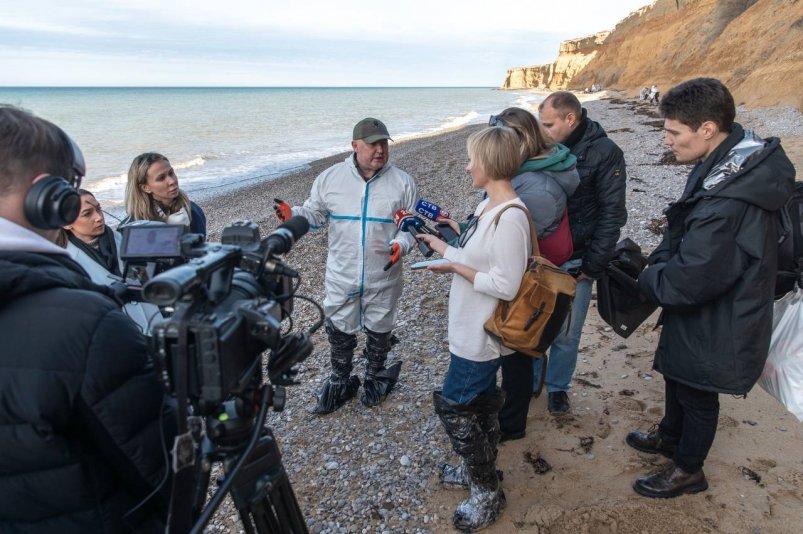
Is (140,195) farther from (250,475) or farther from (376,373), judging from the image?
(250,475)

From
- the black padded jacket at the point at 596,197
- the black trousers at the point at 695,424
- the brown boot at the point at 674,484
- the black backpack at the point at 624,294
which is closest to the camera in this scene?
the black trousers at the point at 695,424

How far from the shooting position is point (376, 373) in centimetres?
441

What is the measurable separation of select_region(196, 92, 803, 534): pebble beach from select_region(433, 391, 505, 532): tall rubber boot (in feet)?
0.43

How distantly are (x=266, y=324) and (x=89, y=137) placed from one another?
38.7 meters

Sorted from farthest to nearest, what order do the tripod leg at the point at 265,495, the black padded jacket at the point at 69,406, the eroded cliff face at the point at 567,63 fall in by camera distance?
the eroded cliff face at the point at 567,63 < the tripod leg at the point at 265,495 < the black padded jacket at the point at 69,406

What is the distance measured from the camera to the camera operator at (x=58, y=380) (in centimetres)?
129

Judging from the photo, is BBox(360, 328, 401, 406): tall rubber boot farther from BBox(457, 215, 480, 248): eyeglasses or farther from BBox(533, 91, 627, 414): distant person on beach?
BBox(457, 215, 480, 248): eyeglasses

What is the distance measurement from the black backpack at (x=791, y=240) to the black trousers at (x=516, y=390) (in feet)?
5.00

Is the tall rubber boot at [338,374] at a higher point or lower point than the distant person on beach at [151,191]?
lower

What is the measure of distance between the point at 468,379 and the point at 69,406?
189 cm

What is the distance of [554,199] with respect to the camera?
116 inches

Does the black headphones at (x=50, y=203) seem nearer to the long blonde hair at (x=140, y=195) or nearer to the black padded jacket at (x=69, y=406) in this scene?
the black padded jacket at (x=69, y=406)

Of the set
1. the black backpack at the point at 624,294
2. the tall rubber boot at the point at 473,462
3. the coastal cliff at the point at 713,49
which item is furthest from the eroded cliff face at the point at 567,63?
the tall rubber boot at the point at 473,462

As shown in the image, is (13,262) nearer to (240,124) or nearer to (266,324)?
(266,324)
